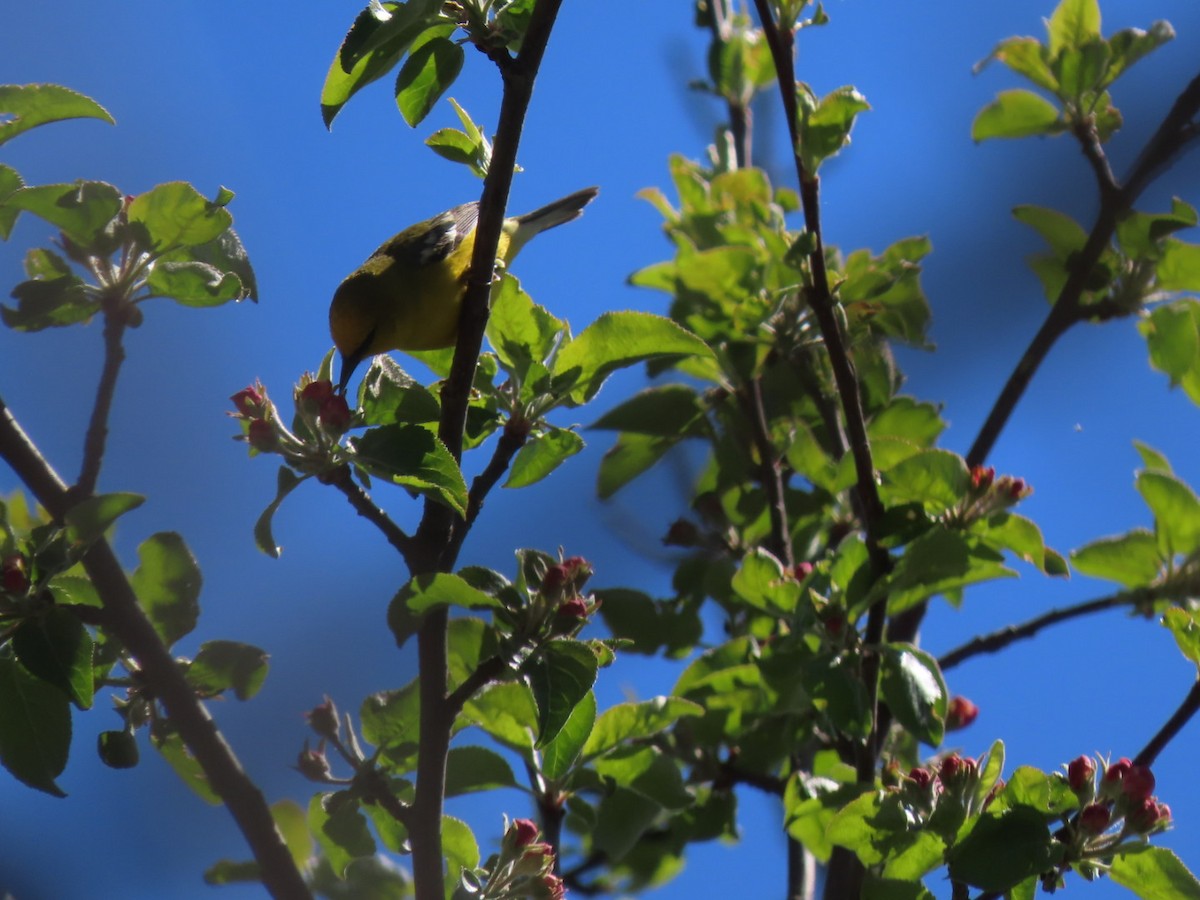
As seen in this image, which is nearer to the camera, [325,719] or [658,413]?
[325,719]

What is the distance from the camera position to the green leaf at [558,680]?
140cm

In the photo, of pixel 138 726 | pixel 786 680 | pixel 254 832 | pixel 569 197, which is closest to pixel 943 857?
pixel 786 680

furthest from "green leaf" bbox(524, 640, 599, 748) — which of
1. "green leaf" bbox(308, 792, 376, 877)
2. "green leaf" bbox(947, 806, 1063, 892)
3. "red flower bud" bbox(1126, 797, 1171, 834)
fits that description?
"red flower bud" bbox(1126, 797, 1171, 834)

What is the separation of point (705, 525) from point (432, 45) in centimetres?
132

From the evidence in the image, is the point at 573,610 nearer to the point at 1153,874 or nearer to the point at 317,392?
the point at 317,392

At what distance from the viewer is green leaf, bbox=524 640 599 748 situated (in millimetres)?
1397

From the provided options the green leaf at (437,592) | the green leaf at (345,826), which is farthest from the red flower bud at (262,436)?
the green leaf at (345,826)

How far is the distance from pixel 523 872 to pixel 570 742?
0.21 m

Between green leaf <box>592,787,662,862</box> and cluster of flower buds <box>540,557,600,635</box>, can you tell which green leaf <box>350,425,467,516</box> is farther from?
green leaf <box>592,787,662,862</box>

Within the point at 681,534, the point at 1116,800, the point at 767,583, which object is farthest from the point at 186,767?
the point at 1116,800

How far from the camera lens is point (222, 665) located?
5.55ft

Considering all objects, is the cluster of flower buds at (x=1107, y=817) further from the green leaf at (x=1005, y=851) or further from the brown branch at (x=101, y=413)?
the brown branch at (x=101, y=413)

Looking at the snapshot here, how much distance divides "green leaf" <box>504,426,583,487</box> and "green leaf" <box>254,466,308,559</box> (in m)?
0.28

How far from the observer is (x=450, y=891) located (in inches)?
65.7
